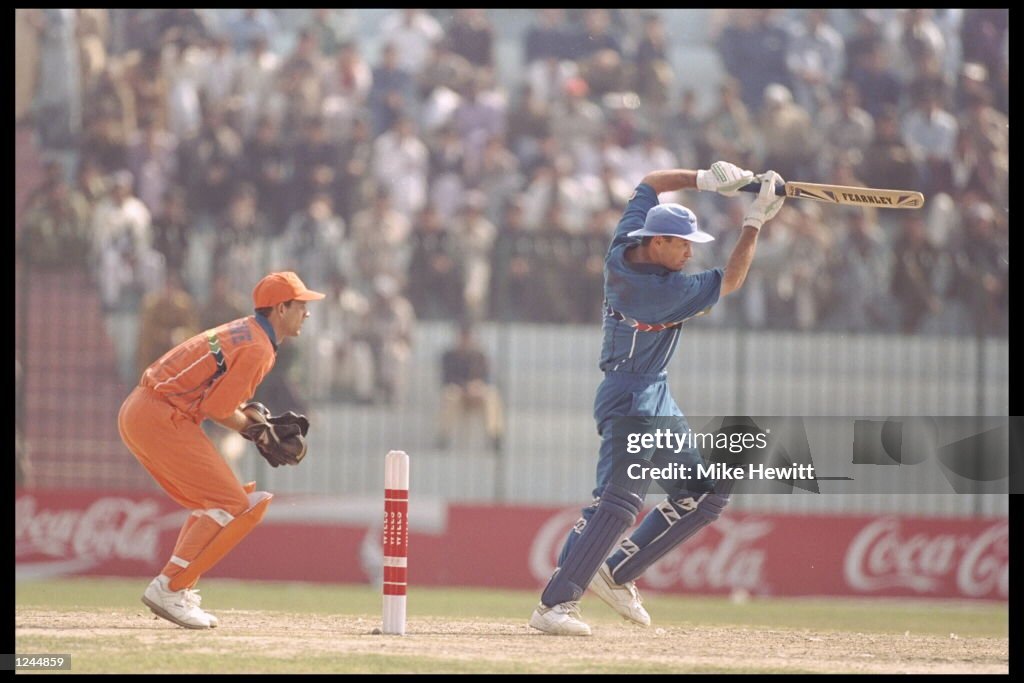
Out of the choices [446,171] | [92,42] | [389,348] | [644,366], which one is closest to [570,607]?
[644,366]

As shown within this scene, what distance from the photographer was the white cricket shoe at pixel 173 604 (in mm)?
8328

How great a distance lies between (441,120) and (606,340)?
9960mm

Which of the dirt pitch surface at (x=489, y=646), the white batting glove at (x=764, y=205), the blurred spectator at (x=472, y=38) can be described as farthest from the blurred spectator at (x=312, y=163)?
the white batting glove at (x=764, y=205)

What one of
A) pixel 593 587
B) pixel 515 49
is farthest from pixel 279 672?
pixel 515 49

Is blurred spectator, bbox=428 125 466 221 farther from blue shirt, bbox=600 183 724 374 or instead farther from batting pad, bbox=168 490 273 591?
batting pad, bbox=168 490 273 591

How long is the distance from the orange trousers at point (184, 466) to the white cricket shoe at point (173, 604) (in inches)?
2.4

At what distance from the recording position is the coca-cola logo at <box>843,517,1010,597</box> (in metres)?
14.9

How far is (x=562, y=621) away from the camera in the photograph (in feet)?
28.0

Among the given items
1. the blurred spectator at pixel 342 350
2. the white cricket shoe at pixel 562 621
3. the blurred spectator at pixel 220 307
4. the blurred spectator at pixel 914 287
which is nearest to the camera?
the white cricket shoe at pixel 562 621

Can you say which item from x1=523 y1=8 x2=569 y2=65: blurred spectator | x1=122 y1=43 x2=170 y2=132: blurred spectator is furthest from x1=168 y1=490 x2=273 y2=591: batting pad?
x1=523 y1=8 x2=569 y2=65: blurred spectator

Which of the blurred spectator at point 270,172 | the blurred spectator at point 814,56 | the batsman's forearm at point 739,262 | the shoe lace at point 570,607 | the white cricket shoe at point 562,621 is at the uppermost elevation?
the blurred spectator at point 814,56

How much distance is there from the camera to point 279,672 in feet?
23.4

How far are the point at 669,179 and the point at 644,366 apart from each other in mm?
1177

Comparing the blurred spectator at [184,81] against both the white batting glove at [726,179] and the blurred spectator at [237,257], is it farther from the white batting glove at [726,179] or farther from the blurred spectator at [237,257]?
the white batting glove at [726,179]
